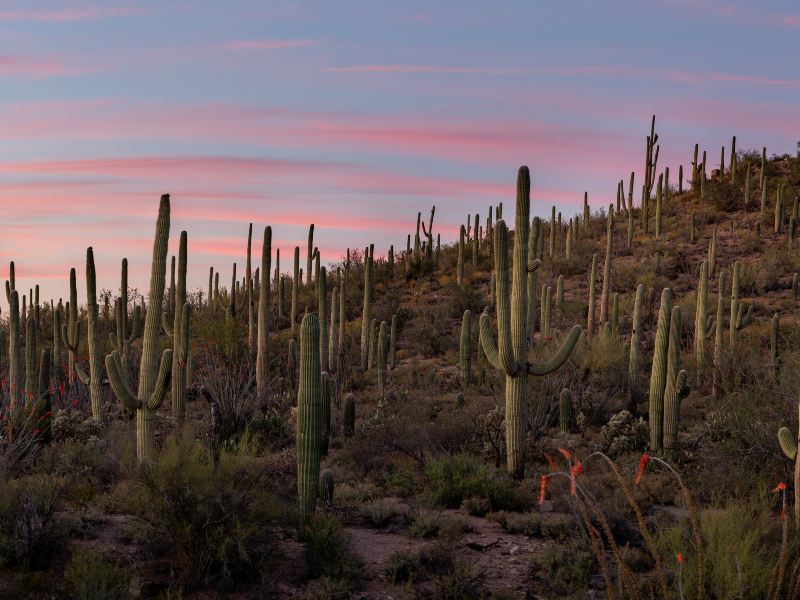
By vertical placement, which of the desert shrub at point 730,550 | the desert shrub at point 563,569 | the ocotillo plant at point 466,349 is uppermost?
the ocotillo plant at point 466,349

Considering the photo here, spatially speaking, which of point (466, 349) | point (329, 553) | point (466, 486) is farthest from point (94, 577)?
point (466, 349)

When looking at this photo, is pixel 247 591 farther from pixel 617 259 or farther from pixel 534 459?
pixel 617 259

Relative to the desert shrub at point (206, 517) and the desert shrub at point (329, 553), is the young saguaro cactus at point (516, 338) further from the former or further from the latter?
the desert shrub at point (206, 517)

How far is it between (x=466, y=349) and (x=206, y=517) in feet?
51.5

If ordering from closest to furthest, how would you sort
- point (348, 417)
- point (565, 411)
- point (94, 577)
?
point (94, 577)
point (565, 411)
point (348, 417)

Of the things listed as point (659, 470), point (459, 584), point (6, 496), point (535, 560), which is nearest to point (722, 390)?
point (659, 470)

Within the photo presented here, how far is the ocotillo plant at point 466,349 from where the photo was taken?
25797 mm

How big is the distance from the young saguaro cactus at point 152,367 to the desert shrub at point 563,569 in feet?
20.4

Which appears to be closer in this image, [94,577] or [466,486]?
[94,577]

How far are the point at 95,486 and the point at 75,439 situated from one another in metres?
4.15

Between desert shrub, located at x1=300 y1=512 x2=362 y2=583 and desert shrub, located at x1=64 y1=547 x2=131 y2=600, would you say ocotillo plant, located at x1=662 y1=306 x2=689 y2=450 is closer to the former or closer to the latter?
desert shrub, located at x1=300 y1=512 x2=362 y2=583

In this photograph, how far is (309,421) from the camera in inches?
502

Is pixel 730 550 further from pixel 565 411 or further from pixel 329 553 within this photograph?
pixel 565 411

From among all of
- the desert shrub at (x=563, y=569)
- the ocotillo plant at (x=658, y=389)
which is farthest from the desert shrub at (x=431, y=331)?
the desert shrub at (x=563, y=569)
